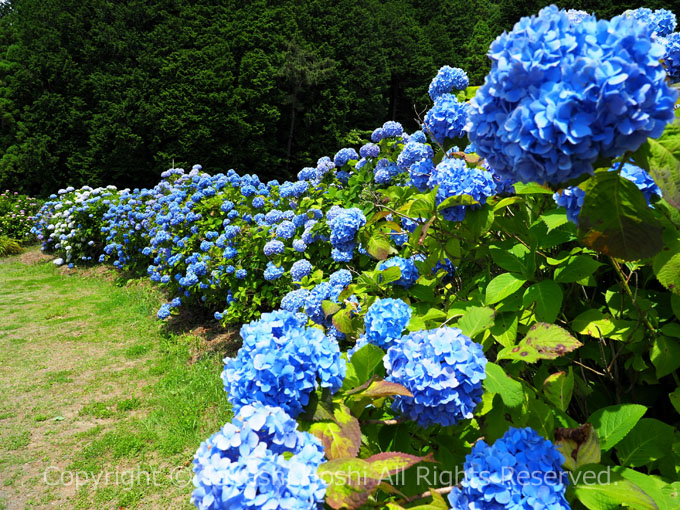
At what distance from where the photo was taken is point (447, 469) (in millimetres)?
951

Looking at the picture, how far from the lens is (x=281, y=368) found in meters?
0.90

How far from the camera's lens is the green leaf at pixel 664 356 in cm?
99

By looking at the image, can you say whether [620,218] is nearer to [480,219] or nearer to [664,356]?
[664,356]

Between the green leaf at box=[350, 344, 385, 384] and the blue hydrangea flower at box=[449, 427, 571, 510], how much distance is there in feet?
1.18

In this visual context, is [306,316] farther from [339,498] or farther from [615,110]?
[615,110]

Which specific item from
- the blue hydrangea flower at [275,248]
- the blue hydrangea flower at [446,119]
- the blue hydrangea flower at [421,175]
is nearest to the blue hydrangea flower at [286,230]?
the blue hydrangea flower at [275,248]

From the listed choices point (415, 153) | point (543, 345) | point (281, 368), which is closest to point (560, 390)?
point (543, 345)

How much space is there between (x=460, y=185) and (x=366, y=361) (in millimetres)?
638

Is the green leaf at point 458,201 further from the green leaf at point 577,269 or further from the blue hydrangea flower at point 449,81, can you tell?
the blue hydrangea flower at point 449,81

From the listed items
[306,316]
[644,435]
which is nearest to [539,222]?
[644,435]

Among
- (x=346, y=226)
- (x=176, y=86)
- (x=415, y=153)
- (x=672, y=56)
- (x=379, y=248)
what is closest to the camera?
(x=672, y=56)

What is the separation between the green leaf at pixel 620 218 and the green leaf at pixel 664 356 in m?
0.41

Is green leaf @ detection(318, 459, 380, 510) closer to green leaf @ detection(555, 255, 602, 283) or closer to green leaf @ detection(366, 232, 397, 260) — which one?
green leaf @ detection(555, 255, 602, 283)

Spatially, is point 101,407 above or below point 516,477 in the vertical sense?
below
